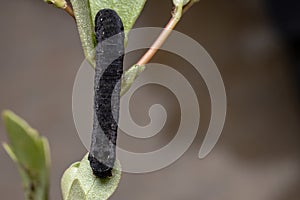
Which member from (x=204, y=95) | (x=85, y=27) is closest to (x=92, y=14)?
(x=85, y=27)

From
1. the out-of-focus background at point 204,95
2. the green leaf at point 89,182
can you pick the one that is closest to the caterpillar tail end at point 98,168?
the green leaf at point 89,182

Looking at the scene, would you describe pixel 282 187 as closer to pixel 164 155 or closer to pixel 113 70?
A: pixel 164 155

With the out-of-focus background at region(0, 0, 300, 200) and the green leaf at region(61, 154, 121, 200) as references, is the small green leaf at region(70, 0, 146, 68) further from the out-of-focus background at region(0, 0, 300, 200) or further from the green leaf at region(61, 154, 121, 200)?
the out-of-focus background at region(0, 0, 300, 200)

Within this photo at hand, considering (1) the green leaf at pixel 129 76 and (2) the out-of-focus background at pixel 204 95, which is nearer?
(1) the green leaf at pixel 129 76

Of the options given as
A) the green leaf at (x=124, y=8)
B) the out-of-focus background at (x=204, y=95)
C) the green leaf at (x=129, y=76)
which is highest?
the green leaf at (x=124, y=8)

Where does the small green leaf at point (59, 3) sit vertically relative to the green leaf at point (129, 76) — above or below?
above

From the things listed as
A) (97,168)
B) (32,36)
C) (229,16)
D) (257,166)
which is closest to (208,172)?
(257,166)

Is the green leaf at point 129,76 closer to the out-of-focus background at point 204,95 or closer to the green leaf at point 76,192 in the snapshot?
the green leaf at point 76,192

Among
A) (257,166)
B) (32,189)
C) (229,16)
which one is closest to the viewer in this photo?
(32,189)

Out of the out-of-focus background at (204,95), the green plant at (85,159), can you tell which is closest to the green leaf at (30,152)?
the green plant at (85,159)
